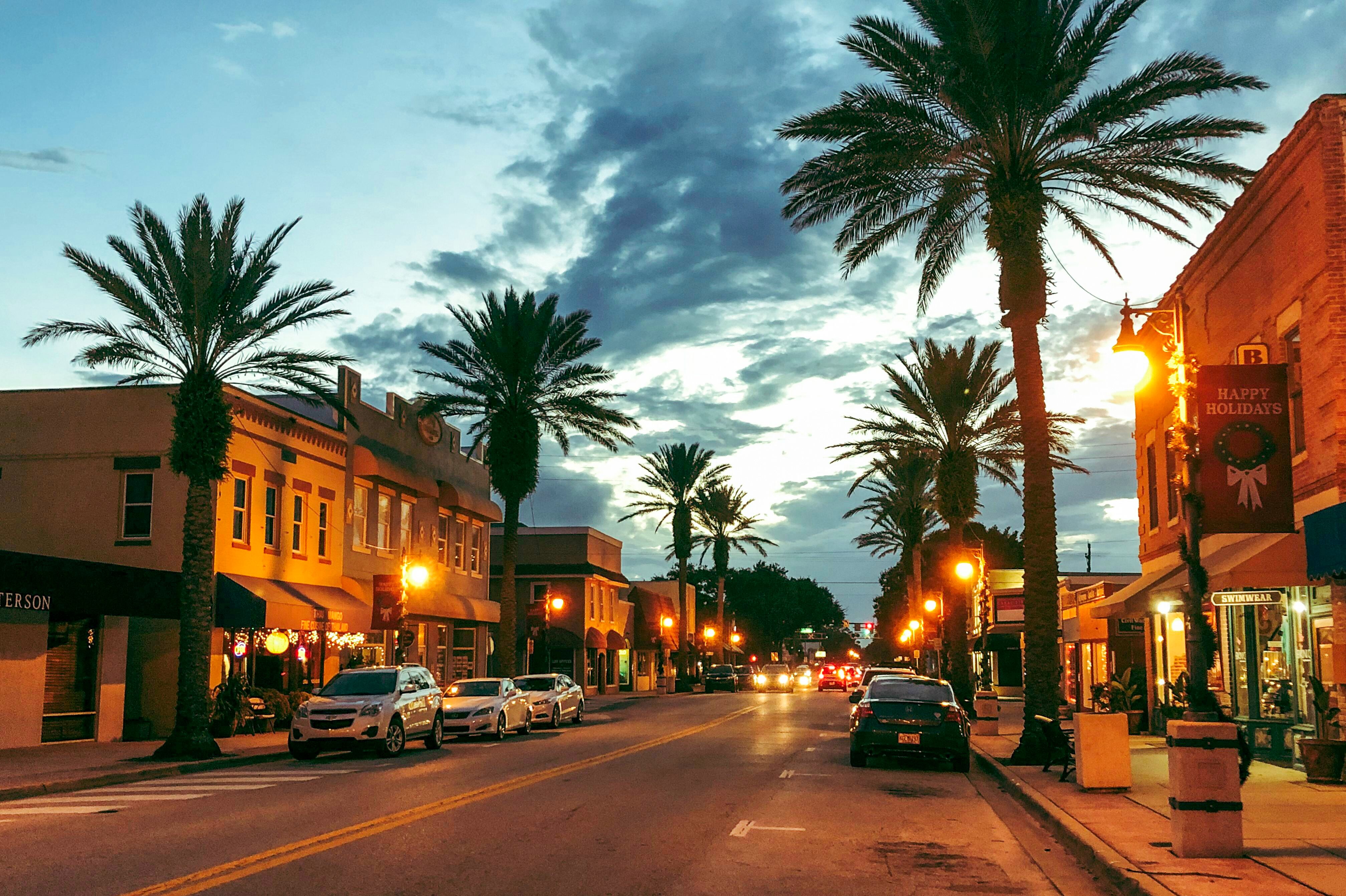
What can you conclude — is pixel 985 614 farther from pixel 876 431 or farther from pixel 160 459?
pixel 160 459

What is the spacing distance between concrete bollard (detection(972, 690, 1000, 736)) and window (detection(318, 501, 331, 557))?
733 inches

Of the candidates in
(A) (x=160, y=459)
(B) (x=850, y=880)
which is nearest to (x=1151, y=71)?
(B) (x=850, y=880)

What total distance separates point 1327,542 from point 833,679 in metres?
62.5

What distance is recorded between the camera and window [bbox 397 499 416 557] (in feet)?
138

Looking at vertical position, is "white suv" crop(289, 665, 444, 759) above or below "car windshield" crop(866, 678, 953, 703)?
below

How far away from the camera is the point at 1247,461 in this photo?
597 inches

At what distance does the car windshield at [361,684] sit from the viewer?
2412 cm

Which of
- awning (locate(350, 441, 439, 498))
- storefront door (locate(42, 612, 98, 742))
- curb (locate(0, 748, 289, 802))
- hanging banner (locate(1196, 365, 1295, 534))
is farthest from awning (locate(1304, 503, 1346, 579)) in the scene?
awning (locate(350, 441, 439, 498))

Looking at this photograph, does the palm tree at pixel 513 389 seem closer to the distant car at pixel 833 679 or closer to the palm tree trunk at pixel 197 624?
the palm tree trunk at pixel 197 624

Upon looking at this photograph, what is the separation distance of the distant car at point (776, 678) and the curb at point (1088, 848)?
191 ft

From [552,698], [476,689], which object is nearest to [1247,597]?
[476,689]

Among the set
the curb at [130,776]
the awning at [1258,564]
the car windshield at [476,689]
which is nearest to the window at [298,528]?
the car windshield at [476,689]

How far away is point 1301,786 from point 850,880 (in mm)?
8915

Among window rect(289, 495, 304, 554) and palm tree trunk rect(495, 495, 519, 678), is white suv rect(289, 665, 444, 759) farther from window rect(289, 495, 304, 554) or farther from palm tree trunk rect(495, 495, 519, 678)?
palm tree trunk rect(495, 495, 519, 678)
